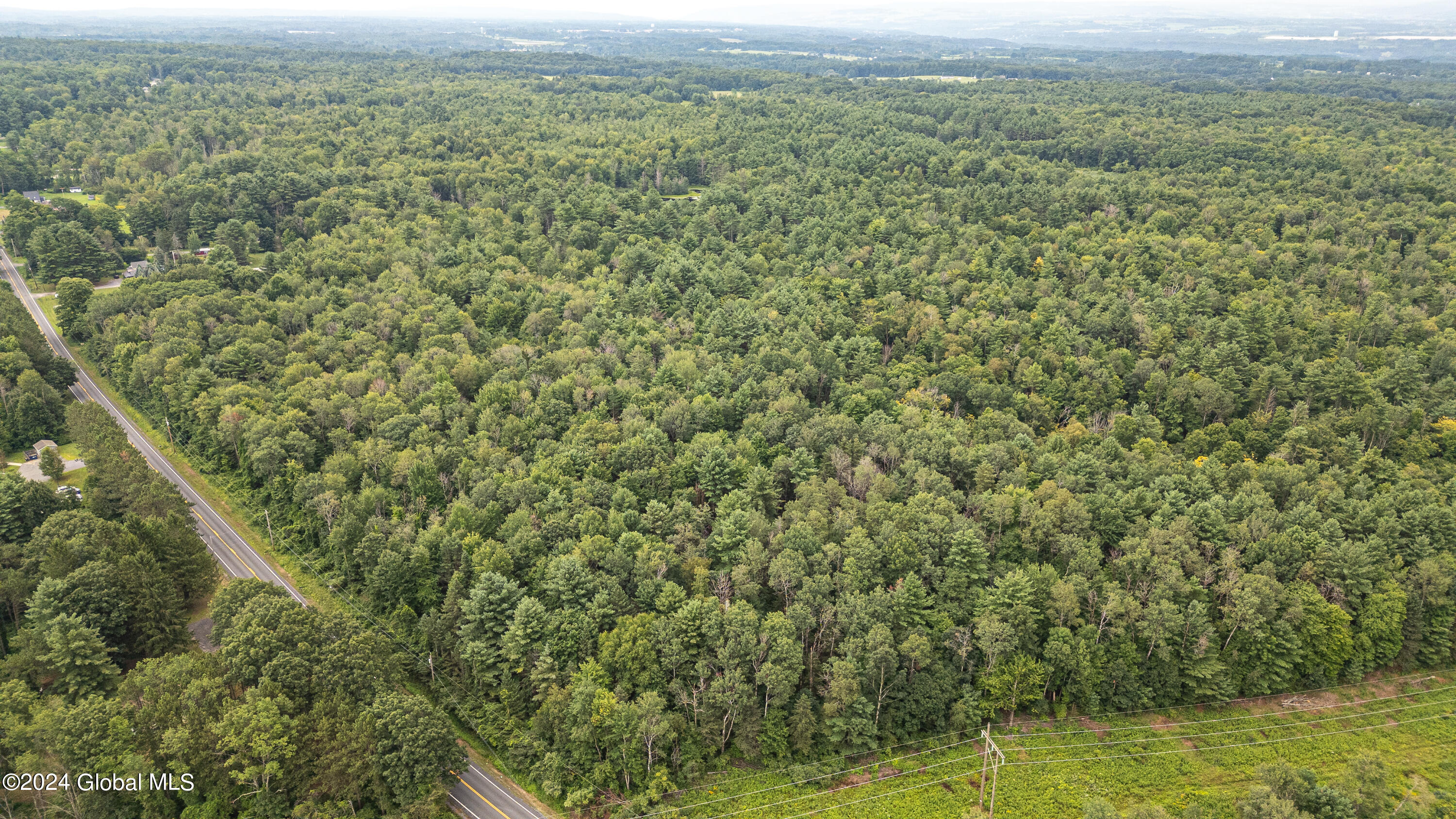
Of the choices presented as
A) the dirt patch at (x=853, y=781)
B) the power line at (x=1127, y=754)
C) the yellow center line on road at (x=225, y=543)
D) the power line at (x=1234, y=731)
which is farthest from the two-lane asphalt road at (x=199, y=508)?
the power line at (x=1234, y=731)

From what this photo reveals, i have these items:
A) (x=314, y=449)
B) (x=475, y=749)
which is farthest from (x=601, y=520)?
(x=314, y=449)

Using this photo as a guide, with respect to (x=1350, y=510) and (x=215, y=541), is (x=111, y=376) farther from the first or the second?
(x=1350, y=510)

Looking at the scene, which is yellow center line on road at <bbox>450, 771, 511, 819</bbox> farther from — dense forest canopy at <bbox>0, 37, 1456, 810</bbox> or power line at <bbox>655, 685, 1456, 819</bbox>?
power line at <bbox>655, 685, 1456, 819</bbox>

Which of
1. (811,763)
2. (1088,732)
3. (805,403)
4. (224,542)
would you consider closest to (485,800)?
(811,763)

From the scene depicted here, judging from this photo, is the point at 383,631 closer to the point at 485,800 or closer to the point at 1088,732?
the point at 485,800

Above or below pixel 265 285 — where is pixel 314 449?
below

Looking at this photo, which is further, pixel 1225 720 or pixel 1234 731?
pixel 1225 720
